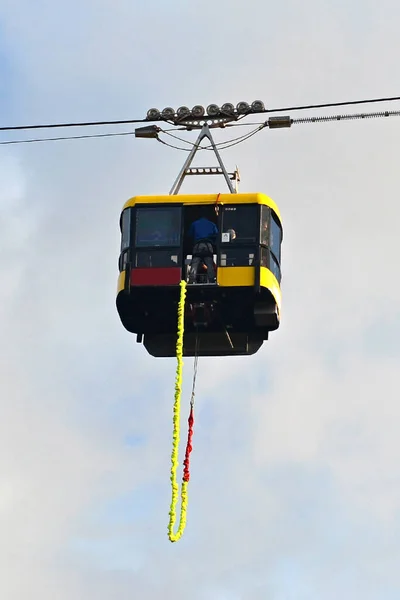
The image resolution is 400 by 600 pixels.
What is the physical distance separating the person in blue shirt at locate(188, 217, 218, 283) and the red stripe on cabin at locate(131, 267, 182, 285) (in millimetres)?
370

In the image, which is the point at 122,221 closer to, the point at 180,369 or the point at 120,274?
the point at 120,274

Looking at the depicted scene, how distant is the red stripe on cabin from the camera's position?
46062 millimetres

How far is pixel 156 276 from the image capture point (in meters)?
46.1

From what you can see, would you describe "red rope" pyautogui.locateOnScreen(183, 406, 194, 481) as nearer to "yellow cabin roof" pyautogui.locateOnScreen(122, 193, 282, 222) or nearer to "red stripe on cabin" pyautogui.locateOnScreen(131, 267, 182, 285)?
"red stripe on cabin" pyautogui.locateOnScreen(131, 267, 182, 285)

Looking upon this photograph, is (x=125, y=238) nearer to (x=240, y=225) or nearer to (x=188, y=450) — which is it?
(x=240, y=225)

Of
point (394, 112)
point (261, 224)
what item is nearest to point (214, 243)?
point (261, 224)

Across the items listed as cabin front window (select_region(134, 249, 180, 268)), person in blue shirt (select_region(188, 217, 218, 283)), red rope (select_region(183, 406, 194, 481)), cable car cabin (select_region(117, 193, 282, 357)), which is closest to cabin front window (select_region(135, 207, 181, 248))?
cable car cabin (select_region(117, 193, 282, 357))

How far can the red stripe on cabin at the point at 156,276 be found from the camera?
151ft

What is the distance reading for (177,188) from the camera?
48.4 m

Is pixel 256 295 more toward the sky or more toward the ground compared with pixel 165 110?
more toward the ground

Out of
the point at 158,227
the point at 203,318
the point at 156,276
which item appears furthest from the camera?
the point at 203,318

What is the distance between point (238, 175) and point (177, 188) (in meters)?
1.53

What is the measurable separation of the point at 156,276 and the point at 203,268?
1060 millimetres

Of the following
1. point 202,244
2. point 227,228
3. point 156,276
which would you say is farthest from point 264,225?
point 156,276
